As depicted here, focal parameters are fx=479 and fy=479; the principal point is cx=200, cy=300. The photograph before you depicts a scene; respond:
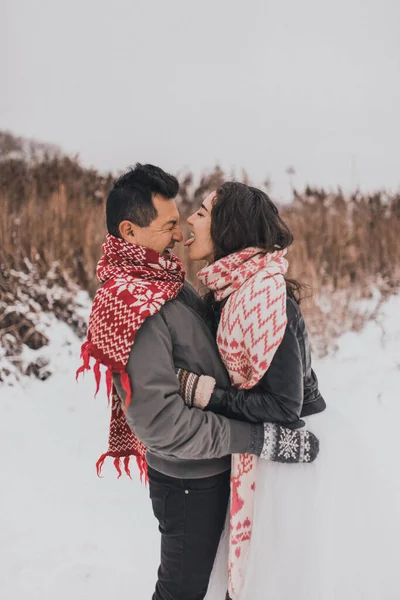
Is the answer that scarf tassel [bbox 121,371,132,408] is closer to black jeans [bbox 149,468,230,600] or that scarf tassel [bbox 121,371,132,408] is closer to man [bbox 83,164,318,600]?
man [bbox 83,164,318,600]

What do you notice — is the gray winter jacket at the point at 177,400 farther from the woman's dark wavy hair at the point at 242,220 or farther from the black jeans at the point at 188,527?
the woman's dark wavy hair at the point at 242,220

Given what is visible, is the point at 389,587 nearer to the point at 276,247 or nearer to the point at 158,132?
the point at 276,247

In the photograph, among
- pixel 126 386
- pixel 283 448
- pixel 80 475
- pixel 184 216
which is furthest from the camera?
pixel 184 216

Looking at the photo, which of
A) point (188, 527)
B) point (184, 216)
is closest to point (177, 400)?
point (188, 527)

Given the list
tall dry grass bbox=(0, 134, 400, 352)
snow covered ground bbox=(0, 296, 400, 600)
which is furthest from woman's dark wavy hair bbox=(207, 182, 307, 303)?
tall dry grass bbox=(0, 134, 400, 352)

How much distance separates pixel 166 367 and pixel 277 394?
25 centimetres

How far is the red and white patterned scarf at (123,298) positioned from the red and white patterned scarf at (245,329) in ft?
0.36

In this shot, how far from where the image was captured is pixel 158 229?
1085mm

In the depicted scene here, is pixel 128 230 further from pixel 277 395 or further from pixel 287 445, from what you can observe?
pixel 287 445

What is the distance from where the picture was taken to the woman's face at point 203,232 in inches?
44.7

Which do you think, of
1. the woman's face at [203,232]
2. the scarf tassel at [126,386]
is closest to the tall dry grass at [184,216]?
the woman's face at [203,232]

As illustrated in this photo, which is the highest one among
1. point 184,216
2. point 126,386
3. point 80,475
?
point 184,216

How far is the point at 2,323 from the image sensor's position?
2.96 metres

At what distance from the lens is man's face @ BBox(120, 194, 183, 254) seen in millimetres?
1073
